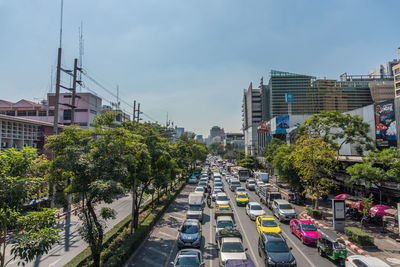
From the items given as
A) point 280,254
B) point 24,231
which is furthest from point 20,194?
point 280,254

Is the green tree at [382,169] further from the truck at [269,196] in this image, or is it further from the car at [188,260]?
the car at [188,260]

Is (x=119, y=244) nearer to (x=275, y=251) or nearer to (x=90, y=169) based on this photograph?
(x=90, y=169)

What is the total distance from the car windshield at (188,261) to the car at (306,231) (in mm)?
8697

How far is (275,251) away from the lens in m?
13.3

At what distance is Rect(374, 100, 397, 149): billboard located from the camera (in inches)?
997

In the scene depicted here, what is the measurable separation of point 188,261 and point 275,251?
16.2 ft

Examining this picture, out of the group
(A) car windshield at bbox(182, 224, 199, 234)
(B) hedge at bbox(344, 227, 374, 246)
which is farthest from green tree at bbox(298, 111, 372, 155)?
(A) car windshield at bbox(182, 224, 199, 234)

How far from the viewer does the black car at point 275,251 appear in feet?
40.7

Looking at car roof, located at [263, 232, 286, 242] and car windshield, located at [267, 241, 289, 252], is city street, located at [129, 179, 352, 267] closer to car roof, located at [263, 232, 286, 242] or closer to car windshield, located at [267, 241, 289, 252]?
car windshield, located at [267, 241, 289, 252]

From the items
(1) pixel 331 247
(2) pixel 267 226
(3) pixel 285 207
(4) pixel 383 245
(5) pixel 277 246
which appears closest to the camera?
(5) pixel 277 246

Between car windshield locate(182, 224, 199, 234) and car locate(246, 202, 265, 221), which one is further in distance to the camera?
car locate(246, 202, 265, 221)

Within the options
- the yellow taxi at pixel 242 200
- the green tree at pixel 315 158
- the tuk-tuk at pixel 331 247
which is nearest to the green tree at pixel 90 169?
the tuk-tuk at pixel 331 247

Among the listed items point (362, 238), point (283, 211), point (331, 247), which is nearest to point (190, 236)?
point (331, 247)

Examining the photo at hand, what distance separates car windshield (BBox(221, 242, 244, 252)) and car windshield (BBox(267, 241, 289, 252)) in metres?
1.58
